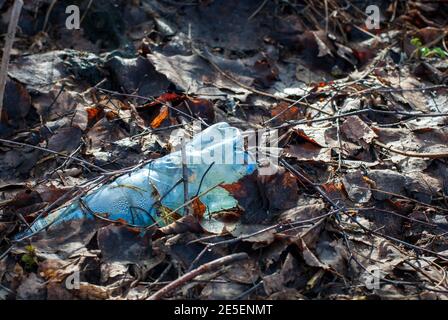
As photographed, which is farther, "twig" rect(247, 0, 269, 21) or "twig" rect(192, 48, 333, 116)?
"twig" rect(247, 0, 269, 21)

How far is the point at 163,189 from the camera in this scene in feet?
9.45

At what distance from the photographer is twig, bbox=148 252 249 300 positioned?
7.80 feet

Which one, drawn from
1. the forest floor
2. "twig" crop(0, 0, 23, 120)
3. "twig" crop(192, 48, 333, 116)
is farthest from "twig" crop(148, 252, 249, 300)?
"twig" crop(192, 48, 333, 116)

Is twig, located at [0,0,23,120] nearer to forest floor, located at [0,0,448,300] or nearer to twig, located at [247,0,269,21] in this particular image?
forest floor, located at [0,0,448,300]

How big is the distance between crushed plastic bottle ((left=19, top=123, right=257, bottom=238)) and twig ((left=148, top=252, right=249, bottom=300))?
393 millimetres

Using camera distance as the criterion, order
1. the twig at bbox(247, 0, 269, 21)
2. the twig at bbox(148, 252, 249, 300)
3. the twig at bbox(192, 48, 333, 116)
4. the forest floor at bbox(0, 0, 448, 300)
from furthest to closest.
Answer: the twig at bbox(247, 0, 269, 21) → the twig at bbox(192, 48, 333, 116) → the forest floor at bbox(0, 0, 448, 300) → the twig at bbox(148, 252, 249, 300)

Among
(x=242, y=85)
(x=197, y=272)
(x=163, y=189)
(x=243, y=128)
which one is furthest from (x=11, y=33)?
(x=242, y=85)

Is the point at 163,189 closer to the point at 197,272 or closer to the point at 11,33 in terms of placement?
the point at 197,272

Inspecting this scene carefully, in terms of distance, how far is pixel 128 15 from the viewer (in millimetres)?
4316

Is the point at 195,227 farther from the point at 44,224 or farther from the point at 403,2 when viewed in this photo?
the point at 403,2

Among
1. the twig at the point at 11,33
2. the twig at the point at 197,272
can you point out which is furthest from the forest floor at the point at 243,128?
the twig at the point at 11,33

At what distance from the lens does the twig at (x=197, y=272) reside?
93.7 inches

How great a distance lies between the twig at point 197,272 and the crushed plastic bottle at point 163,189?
393 mm

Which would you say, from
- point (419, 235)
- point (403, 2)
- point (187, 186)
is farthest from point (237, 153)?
point (403, 2)
